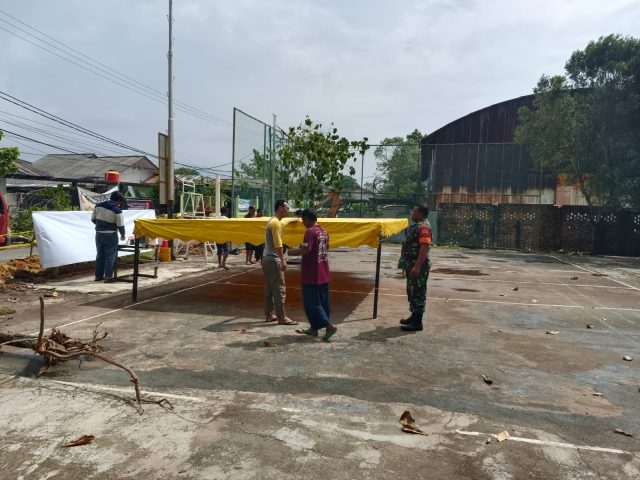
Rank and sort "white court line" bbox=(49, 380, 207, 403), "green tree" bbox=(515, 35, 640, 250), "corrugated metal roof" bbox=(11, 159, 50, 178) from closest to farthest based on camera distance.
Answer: "white court line" bbox=(49, 380, 207, 403) → "green tree" bbox=(515, 35, 640, 250) → "corrugated metal roof" bbox=(11, 159, 50, 178)

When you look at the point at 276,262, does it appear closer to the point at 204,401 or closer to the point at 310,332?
the point at 310,332

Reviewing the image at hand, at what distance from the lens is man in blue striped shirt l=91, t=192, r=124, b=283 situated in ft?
32.1

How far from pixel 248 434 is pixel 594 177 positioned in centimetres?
2101

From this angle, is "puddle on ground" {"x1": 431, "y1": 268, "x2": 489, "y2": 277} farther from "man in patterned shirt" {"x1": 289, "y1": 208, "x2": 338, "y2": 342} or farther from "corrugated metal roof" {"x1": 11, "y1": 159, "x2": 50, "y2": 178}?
"corrugated metal roof" {"x1": 11, "y1": 159, "x2": 50, "y2": 178}

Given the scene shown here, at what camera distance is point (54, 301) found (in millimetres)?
8203

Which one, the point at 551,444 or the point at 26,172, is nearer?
the point at 551,444

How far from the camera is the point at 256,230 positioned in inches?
308

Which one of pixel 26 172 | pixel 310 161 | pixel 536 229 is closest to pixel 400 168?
pixel 536 229

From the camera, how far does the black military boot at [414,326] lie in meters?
6.65

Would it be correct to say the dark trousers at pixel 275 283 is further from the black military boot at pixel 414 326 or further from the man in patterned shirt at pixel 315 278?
the black military boot at pixel 414 326

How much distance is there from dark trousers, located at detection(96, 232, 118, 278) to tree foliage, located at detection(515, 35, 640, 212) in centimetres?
1839

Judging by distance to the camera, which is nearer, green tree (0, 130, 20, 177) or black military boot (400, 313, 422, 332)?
black military boot (400, 313, 422, 332)

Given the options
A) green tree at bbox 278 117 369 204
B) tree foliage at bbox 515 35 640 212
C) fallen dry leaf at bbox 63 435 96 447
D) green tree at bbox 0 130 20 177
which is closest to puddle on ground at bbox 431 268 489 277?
green tree at bbox 278 117 369 204

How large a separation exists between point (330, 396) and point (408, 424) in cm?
83
